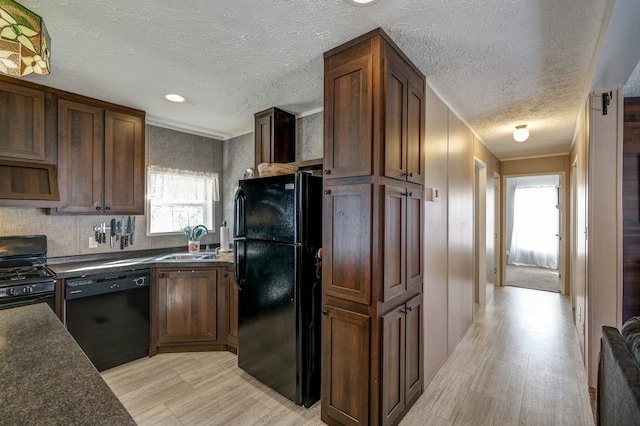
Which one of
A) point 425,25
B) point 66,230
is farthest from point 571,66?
point 66,230

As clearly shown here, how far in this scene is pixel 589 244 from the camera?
2369mm

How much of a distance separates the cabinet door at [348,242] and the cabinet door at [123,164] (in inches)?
86.1

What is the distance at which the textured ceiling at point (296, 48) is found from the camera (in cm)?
155

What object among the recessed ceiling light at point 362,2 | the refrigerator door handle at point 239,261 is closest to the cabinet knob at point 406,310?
the refrigerator door handle at point 239,261

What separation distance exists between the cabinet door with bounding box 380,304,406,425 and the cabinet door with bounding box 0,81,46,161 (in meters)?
3.02

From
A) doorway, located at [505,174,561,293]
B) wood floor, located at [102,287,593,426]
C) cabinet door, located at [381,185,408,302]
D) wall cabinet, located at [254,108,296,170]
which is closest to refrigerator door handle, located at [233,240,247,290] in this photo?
wood floor, located at [102,287,593,426]

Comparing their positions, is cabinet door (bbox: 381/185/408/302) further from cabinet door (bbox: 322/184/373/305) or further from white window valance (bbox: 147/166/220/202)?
white window valance (bbox: 147/166/220/202)

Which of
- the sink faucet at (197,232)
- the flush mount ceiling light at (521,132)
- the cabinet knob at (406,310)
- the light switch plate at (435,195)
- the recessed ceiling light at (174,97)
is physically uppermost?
the recessed ceiling light at (174,97)

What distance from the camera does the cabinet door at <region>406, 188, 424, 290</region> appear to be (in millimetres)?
2098

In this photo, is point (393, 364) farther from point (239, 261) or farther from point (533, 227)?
point (533, 227)

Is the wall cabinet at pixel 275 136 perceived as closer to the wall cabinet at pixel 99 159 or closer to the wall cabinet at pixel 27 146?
the wall cabinet at pixel 99 159

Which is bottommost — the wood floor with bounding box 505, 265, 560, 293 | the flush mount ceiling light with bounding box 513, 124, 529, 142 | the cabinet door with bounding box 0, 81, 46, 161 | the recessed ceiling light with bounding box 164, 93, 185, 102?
the wood floor with bounding box 505, 265, 560, 293

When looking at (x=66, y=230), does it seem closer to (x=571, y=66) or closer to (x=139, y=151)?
(x=139, y=151)

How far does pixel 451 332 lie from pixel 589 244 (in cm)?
140
